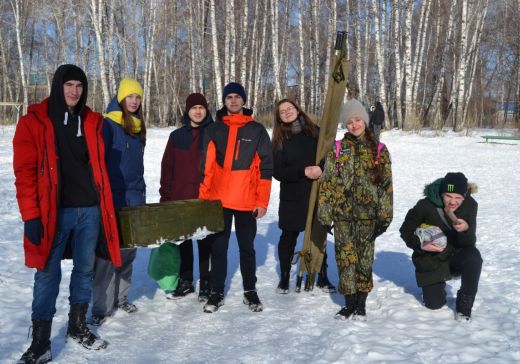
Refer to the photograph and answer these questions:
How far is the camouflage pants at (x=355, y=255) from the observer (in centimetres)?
370

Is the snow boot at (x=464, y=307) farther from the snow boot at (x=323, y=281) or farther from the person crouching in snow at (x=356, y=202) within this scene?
the snow boot at (x=323, y=281)

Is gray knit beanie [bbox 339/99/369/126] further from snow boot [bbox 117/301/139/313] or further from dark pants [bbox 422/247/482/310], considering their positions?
snow boot [bbox 117/301/139/313]

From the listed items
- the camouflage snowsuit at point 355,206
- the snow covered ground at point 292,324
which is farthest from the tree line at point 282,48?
the camouflage snowsuit at point 355,206

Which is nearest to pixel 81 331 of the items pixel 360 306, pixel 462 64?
pixel 360 306

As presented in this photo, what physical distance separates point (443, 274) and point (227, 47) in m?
18.7

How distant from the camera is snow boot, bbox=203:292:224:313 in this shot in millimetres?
3914

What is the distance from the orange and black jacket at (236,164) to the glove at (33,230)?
1471mm

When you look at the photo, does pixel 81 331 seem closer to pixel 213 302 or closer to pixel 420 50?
pixel 213 302

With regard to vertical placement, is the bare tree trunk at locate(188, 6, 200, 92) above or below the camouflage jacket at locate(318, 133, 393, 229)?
above

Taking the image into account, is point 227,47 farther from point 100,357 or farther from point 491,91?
point 491,91

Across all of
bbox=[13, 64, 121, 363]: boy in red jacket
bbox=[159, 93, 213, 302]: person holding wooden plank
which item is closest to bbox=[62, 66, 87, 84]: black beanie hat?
bbox=[13, 64, 121, 363]: boy in red jacket

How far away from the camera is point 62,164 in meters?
2.91

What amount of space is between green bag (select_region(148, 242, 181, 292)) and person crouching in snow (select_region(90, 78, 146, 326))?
371 mm

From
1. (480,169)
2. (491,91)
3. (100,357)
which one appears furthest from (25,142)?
(491,91)
